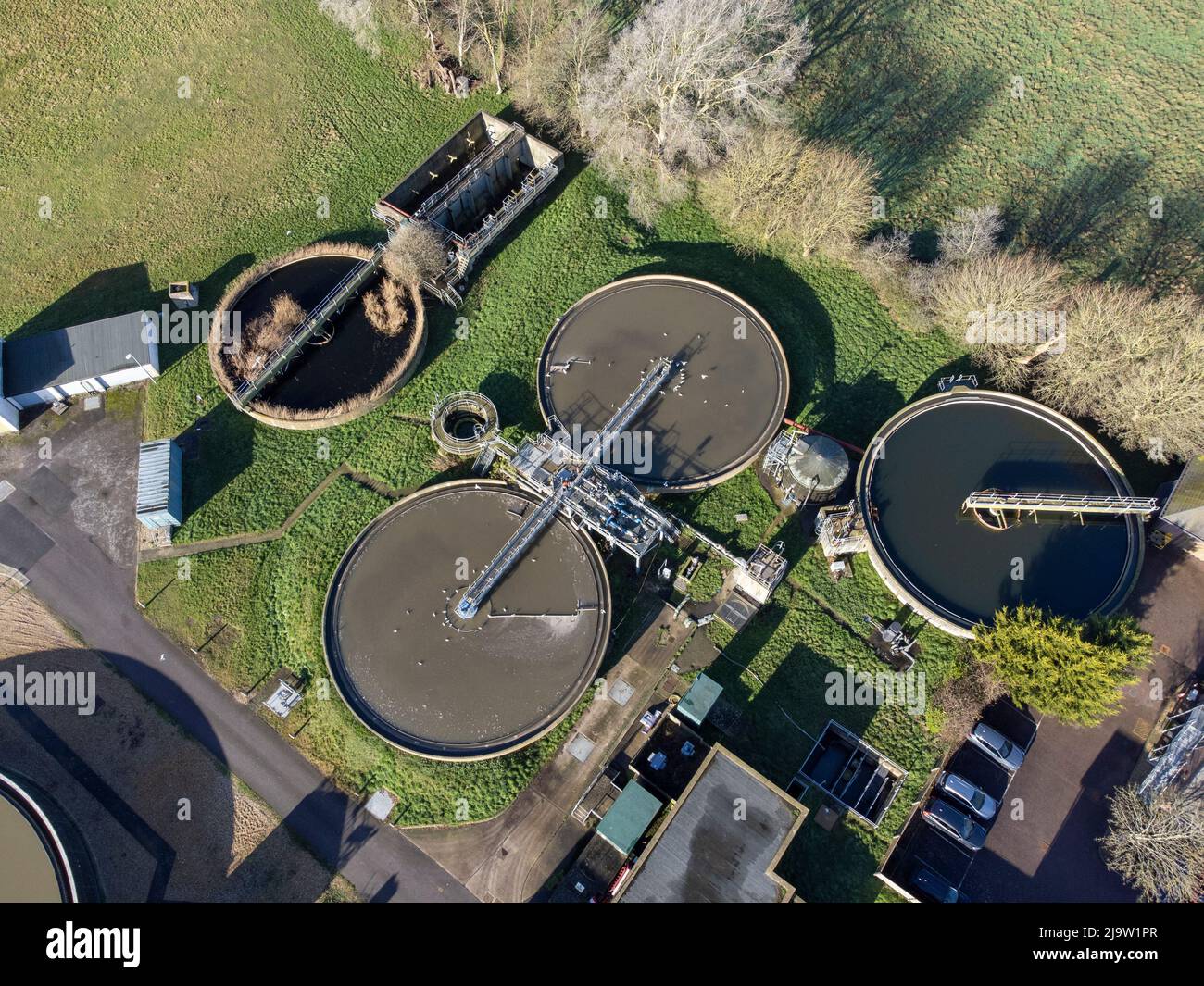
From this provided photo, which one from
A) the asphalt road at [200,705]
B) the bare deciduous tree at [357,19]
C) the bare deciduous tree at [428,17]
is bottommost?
the asphalt road at [200,705]

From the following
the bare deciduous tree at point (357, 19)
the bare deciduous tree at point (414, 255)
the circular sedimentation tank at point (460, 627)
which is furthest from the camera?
the bare deciduous tree at point (357, 19)

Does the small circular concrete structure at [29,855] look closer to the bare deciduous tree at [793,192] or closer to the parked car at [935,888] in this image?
the parked car at [935,888]

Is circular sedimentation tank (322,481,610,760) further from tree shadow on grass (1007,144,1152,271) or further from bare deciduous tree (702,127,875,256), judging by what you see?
tree shadow on grass (1007,144,1152,271)

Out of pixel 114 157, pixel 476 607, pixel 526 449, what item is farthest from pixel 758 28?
pixel 114 157

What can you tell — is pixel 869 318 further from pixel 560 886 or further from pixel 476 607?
pixel 560 886

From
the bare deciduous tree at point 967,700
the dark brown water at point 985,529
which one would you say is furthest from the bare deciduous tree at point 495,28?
the bare deciduous tree at point 967,700
